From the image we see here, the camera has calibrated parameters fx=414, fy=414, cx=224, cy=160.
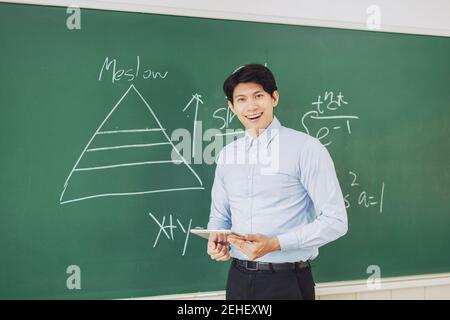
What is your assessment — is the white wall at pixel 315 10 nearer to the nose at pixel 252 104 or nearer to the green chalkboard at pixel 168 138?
the green chalkboard at pixel 168 138

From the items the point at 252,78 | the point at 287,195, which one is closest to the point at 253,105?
the point at 252,78

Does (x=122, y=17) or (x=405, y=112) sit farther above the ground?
(x=122, y=17)

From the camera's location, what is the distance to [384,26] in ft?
7.30

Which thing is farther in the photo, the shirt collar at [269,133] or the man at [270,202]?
the shirt collar at [269,133]

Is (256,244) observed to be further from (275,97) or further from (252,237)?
(275,97)

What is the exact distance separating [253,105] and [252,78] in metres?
0.12

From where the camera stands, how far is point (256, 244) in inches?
68.0

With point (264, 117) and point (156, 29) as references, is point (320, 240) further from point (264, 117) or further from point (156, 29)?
point (156, 29)

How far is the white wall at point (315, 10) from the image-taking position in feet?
6.43

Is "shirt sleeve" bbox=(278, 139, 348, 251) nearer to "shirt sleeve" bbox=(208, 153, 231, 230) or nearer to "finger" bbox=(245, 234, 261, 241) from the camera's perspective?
"finger" bbox=(245, 234, 261, 241)

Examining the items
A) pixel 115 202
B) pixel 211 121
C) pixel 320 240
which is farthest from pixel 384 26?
pixel 115 202

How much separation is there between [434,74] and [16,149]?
218 cm

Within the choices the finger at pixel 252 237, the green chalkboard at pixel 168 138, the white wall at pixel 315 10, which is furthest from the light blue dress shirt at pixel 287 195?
the white wall at pixel 315 10

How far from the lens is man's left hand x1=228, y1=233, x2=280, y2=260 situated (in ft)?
5.65
